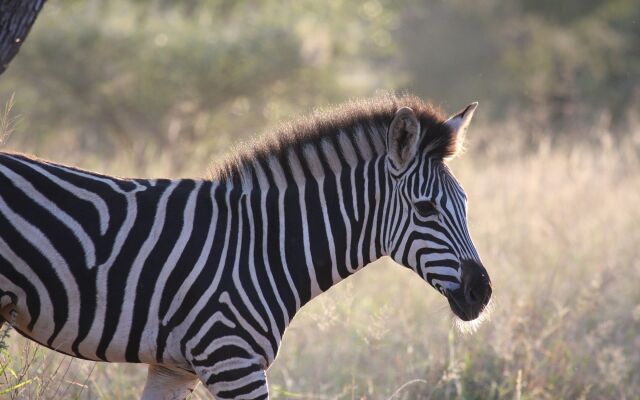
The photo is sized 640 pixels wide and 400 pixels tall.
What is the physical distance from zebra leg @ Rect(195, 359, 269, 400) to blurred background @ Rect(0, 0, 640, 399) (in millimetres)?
817

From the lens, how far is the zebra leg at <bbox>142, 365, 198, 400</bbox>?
4.34 metres

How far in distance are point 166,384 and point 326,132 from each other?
1512mm

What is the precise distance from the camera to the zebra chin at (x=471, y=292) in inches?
161

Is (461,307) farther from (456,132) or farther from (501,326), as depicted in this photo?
(501,326)

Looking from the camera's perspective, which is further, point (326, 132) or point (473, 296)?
point (326, 132)

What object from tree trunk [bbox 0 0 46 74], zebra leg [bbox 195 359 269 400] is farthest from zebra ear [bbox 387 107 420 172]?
tree trunk [bbox 0 0 46 74]

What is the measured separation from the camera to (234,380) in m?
3.92

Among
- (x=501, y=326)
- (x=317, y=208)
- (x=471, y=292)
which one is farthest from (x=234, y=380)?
(x=501, y=326)

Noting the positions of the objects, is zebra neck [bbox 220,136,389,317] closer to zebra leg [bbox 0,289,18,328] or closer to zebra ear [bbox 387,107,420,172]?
zebra ear [bbox 387,107,420,172]

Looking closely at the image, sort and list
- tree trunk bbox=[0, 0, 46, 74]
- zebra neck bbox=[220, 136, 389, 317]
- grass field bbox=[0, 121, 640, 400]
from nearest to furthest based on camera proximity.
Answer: zebra neck bbox=[220, 136, 389, 317], tree trunk bbox=[0, 0, 46, 74], grass field bbox=[0, 121, 640, 400]

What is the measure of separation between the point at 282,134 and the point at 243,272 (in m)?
0.78

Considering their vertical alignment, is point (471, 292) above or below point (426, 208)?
below

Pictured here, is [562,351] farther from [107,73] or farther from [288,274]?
[107,73]

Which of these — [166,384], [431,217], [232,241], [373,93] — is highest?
[373,93]
